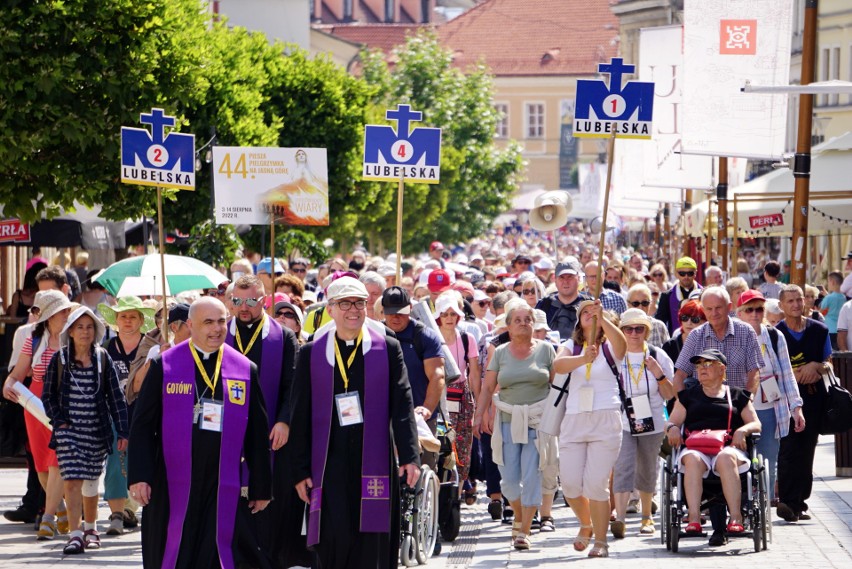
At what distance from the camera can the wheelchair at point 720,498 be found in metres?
12.1

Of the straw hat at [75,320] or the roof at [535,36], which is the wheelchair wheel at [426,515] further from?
the roof at [535,36]

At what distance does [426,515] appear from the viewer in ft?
38.2

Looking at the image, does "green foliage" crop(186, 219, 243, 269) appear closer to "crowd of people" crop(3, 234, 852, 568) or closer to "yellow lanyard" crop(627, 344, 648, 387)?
"crowd of people" crop(3, 234, 852, 568)

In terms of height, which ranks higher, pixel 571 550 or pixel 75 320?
pixel 75 320

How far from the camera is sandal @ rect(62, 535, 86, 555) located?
12.1 metres

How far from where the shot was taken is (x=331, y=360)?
958 cm

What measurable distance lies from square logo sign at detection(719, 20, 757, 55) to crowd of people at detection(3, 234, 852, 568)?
13.1ft

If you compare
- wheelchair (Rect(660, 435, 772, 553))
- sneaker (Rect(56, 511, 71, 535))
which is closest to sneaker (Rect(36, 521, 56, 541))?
sneaker (Rect(56, 511, 71, 535))

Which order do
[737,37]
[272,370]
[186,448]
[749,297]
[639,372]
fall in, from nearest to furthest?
[186,448]
[272,370]
[639,372]
[749,297]
[737,37]

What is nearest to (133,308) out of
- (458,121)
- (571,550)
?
(571,550)

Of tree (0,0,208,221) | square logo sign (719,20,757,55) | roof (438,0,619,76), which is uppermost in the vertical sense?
roof (438,0,619,76)

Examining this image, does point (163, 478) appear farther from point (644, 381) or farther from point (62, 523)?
point (644, 381)

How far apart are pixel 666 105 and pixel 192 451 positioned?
1909 centimetres

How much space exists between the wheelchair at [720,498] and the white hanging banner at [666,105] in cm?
1385
